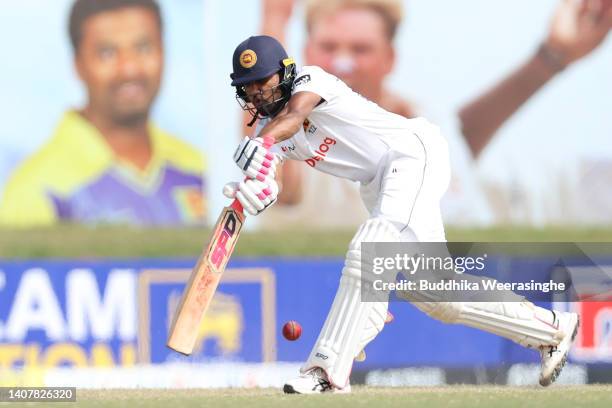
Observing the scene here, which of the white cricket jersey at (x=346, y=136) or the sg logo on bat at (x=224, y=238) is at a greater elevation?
the white cricket jersey at (x=346, y=136)

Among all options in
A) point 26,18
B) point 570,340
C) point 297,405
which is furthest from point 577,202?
point 297,405

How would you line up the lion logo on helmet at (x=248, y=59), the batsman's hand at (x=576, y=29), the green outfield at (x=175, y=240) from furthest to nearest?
1. the batsman's hand at (x=576, y=29)
2. the green outfield at (x=175, y=240)
3. the lion logo on helmet at (x=248, y=59)

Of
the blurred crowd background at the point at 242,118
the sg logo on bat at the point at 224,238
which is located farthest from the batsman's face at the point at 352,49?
the sg logo on bat at the point at 224,238

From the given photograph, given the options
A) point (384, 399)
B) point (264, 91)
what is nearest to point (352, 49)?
point (264, 91)

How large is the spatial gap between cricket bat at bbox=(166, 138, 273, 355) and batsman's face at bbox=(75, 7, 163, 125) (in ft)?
31.4

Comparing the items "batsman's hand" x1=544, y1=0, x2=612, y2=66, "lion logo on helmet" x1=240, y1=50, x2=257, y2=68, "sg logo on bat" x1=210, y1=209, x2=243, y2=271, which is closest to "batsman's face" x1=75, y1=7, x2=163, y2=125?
"batsman's hand" x1=544, y1=0, x2=612, y2=66

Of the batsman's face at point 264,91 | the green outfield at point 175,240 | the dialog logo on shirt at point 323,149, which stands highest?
the green outfield at point 175,240

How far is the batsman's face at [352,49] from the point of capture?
629 inches

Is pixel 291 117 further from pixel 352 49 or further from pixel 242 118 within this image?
pixel 352 49

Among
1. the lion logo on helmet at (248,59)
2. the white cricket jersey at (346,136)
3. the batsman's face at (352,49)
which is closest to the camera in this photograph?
the lion logo on helmet at (248,59)

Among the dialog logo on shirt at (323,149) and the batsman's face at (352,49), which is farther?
the batsman's face at (352,49)

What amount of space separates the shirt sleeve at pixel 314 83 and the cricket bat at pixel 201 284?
15.2 inches

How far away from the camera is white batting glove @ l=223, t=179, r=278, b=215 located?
6289 mm

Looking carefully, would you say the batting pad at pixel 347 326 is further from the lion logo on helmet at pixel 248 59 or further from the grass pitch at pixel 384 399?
the lion logo on helmet at pixel 248 59
